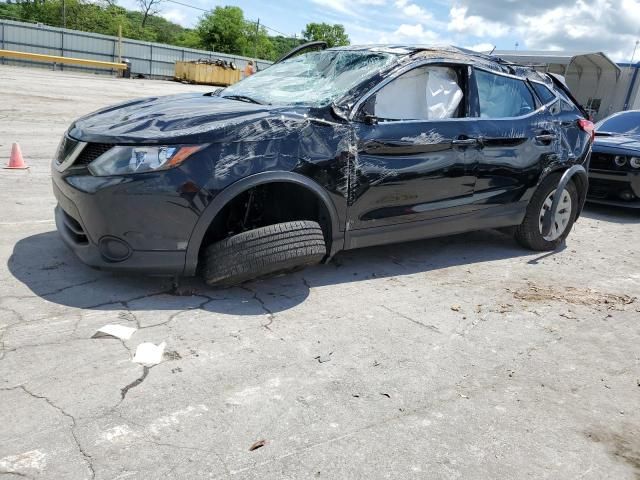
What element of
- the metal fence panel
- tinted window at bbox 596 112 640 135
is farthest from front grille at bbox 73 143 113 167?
the metal fence panel

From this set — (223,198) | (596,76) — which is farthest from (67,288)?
(596,76)

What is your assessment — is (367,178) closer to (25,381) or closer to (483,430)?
A: (483,430)

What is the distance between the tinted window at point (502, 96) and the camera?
4.68 metres

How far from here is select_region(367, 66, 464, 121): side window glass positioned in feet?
13.5

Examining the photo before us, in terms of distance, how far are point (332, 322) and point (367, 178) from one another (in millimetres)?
1024

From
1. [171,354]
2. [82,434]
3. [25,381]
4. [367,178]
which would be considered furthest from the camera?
[367,178]

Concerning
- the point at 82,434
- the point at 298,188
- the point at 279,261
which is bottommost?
the point at 82,434

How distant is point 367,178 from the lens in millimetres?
3869

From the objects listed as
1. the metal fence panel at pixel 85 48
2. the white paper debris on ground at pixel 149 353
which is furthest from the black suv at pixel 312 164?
the metal fence panel at pixel 85 48

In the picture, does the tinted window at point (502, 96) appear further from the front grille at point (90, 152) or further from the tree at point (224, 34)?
the tree at point (224, 34)

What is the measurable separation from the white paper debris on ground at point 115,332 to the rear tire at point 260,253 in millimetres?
604

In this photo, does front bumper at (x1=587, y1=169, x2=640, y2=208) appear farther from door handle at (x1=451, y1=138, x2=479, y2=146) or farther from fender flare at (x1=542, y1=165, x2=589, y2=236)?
door handle at (x1=451, y1=138, x2=479, y2=146)

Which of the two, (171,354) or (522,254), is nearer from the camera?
(171,354)

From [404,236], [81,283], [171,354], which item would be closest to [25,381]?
[171,354]
